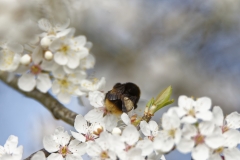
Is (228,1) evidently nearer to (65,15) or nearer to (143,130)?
(65,15)

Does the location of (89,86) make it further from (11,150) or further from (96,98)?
(11,150)

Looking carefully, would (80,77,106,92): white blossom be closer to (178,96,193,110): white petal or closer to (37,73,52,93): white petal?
(37,73,52,93): white petal

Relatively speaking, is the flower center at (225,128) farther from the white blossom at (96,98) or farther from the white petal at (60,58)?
the white petal at (60,58)

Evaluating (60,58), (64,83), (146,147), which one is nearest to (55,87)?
(64,83)

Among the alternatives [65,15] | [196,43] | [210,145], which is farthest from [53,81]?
[196,43]


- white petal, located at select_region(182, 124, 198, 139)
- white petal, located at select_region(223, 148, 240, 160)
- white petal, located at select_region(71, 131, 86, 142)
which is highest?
white petal, located at select_region(71, 131, 86, 142)

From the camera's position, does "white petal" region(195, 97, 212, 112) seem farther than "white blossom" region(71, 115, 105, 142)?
No

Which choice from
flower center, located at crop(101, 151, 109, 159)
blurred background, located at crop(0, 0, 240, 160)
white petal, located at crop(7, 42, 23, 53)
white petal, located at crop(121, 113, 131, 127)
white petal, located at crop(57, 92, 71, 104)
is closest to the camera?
flower center, located at crop(101, 151, 109, 159)

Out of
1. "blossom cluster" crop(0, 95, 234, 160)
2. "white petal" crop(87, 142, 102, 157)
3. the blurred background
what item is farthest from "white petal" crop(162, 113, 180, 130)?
the blurred background
